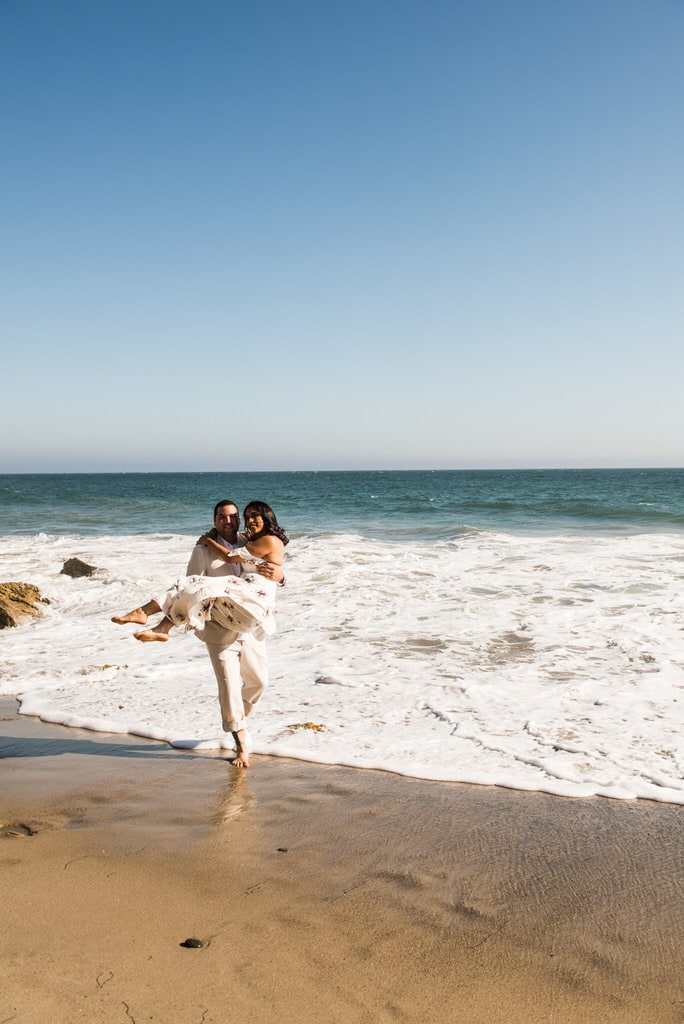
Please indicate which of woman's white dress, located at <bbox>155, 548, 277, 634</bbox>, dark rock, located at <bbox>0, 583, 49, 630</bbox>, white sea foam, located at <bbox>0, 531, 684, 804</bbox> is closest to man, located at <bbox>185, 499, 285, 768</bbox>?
woman's white dress, located at <bbox>155, 548, 277, 634</bbox>

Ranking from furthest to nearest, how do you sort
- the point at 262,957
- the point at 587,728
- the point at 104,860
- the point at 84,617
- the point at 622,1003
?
the point at 84,617
the point at 587,728
the point at 104,860
the point at 262,957
the point at 622,1003

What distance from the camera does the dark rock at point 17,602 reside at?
9.24 meters

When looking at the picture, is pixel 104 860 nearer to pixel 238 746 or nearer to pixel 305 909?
pixel 305 909

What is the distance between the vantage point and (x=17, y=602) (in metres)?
9.81

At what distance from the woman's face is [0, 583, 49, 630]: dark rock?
19.5ft

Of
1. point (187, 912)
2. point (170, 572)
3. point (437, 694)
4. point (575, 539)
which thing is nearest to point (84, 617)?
point (170, 572)

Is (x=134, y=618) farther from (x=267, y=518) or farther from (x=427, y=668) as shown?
(x=427, y=668)

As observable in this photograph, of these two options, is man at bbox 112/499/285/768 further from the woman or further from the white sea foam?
the white sea foam

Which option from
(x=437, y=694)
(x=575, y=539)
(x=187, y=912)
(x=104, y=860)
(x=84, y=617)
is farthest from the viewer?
(x=575, y=539)

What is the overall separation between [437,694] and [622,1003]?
3.81 metres

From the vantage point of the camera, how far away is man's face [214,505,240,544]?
16.1 feet

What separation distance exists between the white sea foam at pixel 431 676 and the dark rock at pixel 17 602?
26cm

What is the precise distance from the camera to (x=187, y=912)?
2.92m

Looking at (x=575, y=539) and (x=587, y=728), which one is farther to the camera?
(x=575, y=539)
